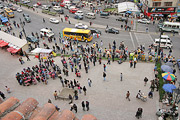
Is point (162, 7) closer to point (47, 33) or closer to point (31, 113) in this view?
point (47, 33)

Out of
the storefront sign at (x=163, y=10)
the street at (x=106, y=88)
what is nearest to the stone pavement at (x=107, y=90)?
the street at (x=106, y=88)

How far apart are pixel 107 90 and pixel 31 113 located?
11356 millimetres

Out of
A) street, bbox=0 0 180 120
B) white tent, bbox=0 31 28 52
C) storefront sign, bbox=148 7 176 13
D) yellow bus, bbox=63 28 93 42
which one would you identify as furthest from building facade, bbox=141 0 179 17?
white tent, bbox=0 31 28 52

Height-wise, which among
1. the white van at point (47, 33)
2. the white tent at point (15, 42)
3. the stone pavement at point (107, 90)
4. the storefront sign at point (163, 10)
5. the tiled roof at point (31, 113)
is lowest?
the stone pavement at point (107, 90)

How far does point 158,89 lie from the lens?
17.8 metres

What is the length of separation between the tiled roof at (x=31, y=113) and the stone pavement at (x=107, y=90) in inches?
307

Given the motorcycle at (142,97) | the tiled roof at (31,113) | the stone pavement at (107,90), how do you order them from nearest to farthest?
the tiled roof at (31,113) < the stone pavement at (107,90) < the motorcycle at (142,97)

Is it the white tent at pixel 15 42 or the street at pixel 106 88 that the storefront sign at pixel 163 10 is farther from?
the white tent at pixel 15 42

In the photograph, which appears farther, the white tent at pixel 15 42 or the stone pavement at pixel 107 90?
the white tent at pixel 15 42

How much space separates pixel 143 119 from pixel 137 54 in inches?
485

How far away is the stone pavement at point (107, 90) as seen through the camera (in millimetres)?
15539

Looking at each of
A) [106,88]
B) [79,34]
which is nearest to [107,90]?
[106,88]

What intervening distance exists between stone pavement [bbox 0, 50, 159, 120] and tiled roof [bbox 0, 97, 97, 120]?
779cm

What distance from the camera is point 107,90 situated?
18422 mm
